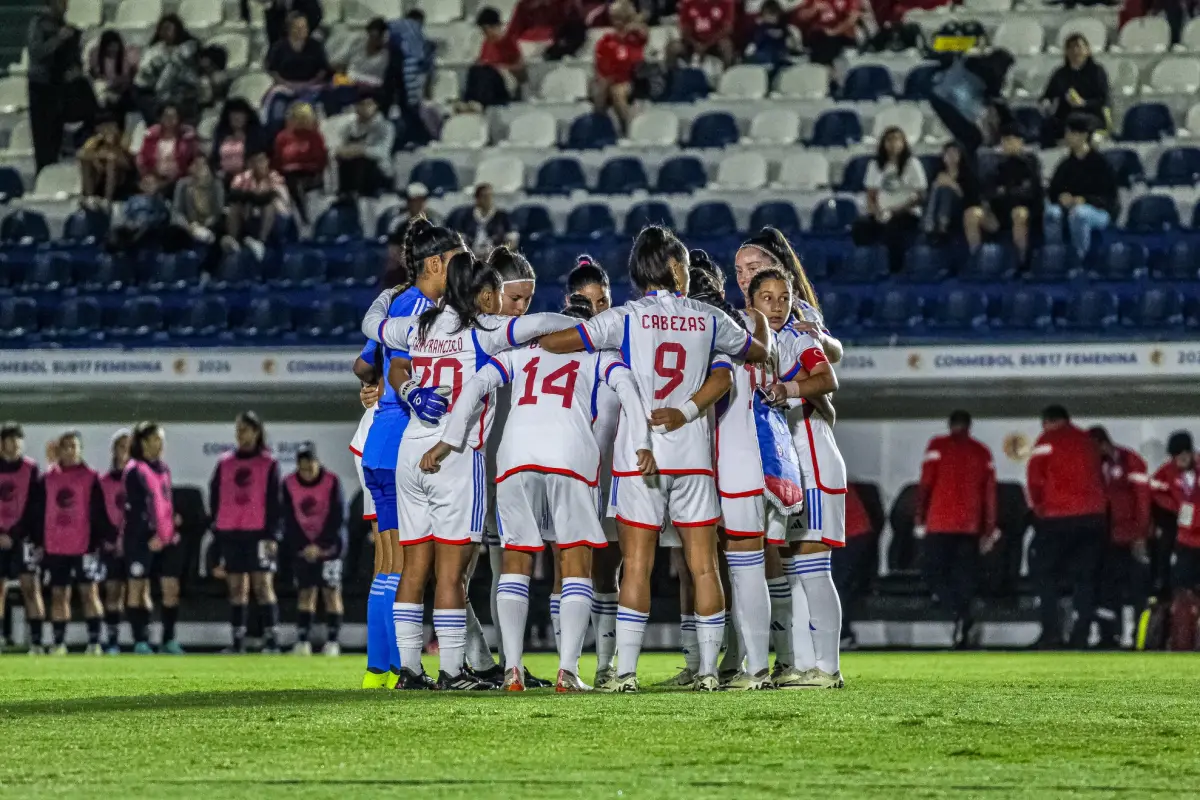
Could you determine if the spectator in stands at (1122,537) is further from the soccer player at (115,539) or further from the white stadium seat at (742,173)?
the soccer player at (115,539)

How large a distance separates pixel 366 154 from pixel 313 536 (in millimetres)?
5240

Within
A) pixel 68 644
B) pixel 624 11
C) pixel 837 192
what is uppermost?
pixel 624 11

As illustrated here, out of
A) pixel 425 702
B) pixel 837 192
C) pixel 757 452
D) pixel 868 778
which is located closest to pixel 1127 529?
pixel 837 192

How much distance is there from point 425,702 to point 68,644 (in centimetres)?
1023

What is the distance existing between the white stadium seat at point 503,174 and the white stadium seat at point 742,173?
195 cm

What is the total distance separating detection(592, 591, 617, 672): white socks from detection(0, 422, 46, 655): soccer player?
8066 mm

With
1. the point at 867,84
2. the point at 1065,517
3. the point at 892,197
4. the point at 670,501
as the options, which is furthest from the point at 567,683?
the point at 867,84

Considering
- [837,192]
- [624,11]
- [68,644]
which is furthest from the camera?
[624,11]

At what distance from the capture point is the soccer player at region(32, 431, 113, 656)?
15.3 m

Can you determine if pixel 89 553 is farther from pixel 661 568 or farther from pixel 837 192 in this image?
pixel 837 192

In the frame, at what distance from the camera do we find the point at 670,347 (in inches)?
296

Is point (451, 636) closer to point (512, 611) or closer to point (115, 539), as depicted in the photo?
point (512, 611)

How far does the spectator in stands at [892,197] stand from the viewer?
16.3 meters

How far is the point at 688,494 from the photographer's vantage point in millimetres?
7598
